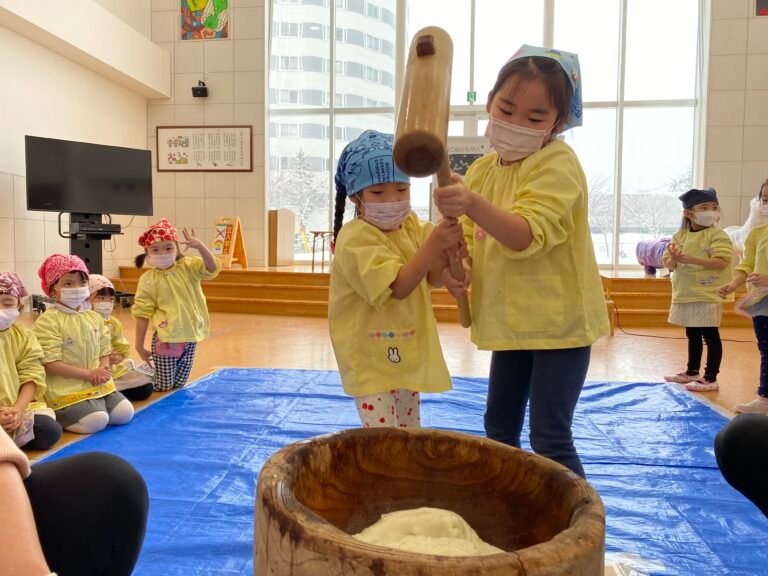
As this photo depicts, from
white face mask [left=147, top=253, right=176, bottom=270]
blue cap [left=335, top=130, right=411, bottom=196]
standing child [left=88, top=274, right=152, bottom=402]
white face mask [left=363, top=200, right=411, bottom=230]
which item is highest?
blue cap [left=335, top=130, right=411, bottom=196]

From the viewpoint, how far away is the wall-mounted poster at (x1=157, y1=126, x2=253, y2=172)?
26.5ft

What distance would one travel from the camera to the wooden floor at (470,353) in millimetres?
3402

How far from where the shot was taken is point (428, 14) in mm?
8109

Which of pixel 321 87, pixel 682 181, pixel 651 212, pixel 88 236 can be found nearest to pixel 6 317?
pixel 88 236

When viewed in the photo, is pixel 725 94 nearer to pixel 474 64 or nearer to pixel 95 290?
pixel 474 64

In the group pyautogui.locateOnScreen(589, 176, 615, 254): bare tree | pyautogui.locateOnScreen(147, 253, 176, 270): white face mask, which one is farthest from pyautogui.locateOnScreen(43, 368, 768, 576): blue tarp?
pyautogui.locateOnScreen(589, 176, 615, 254): bare tree

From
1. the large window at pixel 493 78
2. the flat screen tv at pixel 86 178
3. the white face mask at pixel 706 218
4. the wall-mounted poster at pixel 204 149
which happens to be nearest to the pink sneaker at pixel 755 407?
the white face mask at pixel 706 218

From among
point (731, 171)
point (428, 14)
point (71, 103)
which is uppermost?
point (428, 14)

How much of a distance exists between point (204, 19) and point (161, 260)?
245 inches

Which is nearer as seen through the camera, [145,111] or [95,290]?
[95,290]

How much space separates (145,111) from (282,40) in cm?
227

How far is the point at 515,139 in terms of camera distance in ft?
4.00

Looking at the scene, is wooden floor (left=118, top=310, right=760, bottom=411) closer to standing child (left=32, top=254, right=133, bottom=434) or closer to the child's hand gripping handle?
standing child (left=32, top=254, right=133, bottom=434)

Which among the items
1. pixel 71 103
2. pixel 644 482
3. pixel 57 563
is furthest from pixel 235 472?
pixel 71 103
